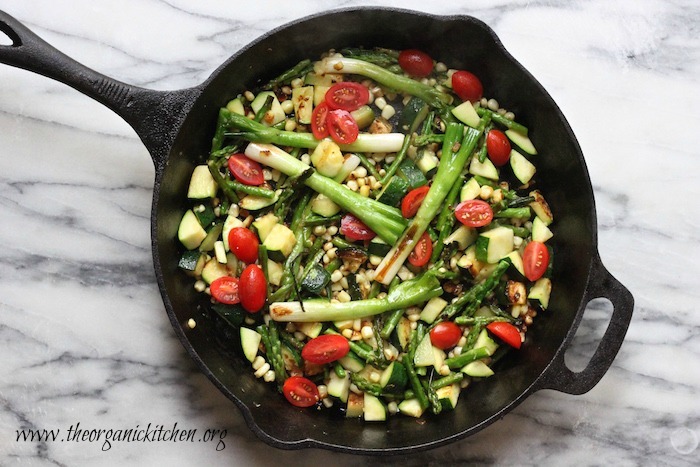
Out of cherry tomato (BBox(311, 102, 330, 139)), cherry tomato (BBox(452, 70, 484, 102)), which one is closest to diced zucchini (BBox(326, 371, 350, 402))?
cherry tomato (BBox(311, 102, 330, 139))

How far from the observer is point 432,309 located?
3740mm

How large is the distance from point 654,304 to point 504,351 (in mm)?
894

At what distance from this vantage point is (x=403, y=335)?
147 inches

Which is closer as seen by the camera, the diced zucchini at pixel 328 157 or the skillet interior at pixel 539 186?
the skillet interior at pixel 539 186

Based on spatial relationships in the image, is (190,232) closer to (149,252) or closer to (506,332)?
(149,252)

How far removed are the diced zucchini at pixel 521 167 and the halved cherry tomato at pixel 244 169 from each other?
52.9 inches

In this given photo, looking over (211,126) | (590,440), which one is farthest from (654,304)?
(211,126)

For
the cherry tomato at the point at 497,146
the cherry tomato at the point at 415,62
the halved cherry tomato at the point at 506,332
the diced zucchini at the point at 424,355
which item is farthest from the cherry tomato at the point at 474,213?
the cherry tomato at the point at 415,62

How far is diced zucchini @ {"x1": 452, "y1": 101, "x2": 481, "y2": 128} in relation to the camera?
377cm

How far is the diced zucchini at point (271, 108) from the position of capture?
376 cm

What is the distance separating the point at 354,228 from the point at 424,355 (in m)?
0.75

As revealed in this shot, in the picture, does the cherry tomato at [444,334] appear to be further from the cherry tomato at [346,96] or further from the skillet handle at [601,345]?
the cherry tomato at [346,96]

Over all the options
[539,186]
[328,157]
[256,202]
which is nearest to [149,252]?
[256,202]

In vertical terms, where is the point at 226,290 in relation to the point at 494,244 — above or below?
below
